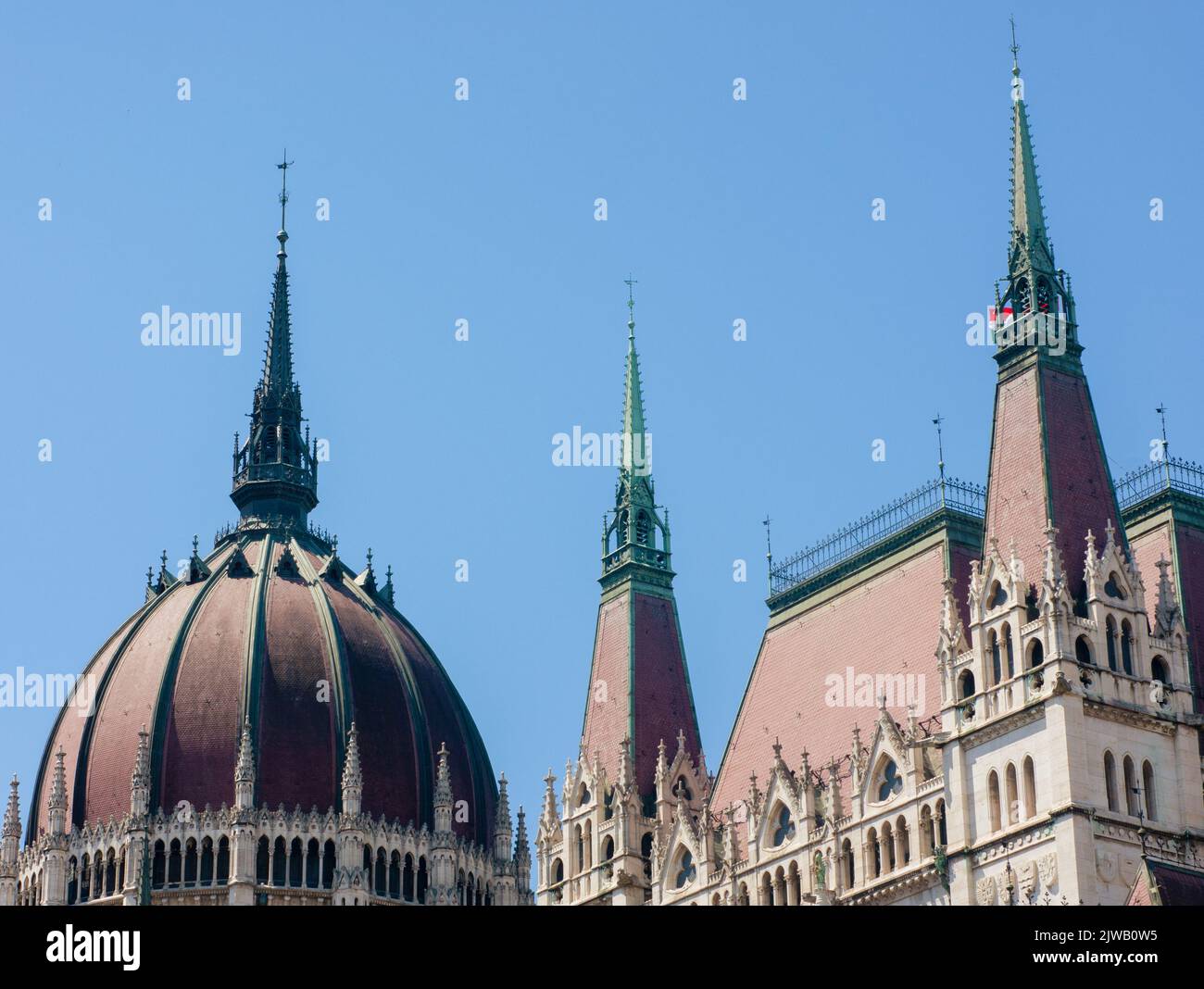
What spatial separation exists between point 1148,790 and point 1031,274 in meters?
16.5

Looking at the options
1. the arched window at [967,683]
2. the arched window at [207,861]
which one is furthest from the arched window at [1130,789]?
the arched window at [207,861]

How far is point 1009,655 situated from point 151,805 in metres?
58.6

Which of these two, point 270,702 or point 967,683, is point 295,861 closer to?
point 270,702

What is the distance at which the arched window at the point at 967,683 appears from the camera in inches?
2879

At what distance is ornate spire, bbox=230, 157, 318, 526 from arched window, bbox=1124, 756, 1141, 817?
231 ft

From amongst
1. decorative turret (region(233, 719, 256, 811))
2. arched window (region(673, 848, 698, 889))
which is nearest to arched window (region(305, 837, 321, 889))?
decorative turret (region(233, 719, 256, 811))

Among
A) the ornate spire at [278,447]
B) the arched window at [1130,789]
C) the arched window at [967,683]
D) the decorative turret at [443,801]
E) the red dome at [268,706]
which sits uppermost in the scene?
the ornate spire at [278,447]

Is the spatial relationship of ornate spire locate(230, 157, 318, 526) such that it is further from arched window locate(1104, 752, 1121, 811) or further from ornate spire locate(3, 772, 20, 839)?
arched window locate(1104, 752, 1121, 811)

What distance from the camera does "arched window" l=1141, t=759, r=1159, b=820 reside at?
69938 mm

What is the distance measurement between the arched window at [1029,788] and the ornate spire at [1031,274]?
13.9 meters

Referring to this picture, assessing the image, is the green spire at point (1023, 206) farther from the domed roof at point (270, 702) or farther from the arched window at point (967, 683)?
the domed roof at point (270, 702)

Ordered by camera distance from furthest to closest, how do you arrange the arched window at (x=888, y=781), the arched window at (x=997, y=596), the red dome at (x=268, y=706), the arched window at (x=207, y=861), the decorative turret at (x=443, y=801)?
1. the decorative turret at (x=443, y=801)
2. the red dome at (x=268, y=706)
3. the arched window at (x=207, y=861)
4. the arched window at (x=888, y=781)
5. the arched window at (x=997, y=596)
